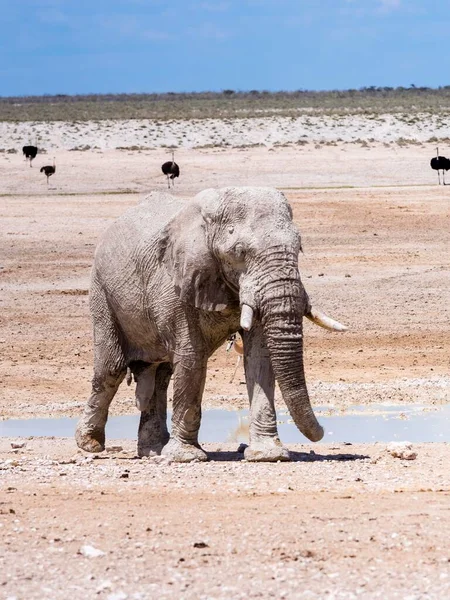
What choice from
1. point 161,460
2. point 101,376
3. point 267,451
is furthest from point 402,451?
point 101,376

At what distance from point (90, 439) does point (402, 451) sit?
267cm

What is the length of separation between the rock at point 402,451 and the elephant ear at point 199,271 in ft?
4.92

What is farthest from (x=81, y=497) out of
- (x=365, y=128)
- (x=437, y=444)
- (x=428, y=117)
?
(x=428, y=117)

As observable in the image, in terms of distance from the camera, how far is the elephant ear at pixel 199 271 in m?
10.2

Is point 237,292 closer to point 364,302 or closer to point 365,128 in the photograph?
point 364,302

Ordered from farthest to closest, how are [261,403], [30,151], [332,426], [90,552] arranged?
[30,151] → [332,426] → [261,403] → [90,552]

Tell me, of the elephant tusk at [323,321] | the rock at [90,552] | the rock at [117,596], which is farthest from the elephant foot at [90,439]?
the rock at [117,596]

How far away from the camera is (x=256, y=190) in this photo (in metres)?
10.0

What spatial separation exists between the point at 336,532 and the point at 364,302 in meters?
12.4

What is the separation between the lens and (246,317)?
9555mm

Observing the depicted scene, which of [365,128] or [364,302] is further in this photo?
[365,128]

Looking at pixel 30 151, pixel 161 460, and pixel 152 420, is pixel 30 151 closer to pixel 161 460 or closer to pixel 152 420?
pixel 152 420

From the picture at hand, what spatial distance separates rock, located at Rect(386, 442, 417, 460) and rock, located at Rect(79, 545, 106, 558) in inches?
133

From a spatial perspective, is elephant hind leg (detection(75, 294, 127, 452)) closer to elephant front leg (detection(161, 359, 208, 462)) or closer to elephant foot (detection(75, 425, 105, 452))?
elephant foot (detection(75, 425, 105, 452))
